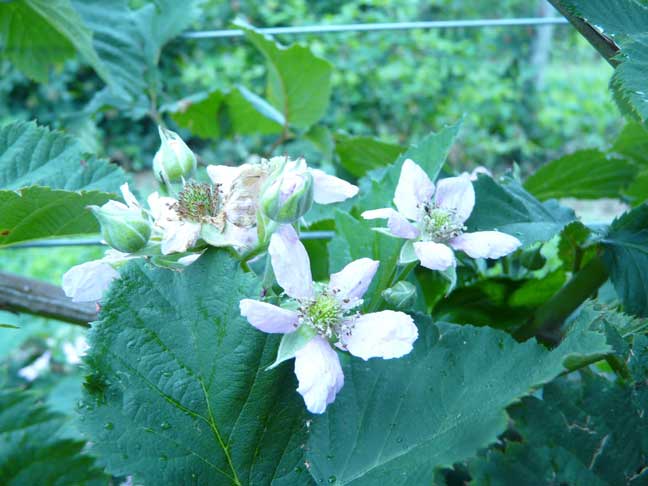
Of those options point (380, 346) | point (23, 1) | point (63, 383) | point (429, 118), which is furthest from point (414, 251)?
point (429, 118)

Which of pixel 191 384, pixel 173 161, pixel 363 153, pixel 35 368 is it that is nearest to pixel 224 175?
pixel 173 161

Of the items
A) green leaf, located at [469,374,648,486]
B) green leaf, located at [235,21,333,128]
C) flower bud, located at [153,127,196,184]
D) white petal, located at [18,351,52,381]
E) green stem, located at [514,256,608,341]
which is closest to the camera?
green leaf, located at [469,374,648,486]

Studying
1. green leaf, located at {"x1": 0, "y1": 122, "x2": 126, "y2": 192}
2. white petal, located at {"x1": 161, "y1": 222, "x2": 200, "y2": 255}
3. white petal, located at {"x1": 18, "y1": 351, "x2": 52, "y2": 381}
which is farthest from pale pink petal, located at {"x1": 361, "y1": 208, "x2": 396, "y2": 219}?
white petal, located at {"x1": 18, "y1": 351, "x2": 52, "y2": 381}

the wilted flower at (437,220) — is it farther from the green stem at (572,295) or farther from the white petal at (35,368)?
the white petal at (35,368)

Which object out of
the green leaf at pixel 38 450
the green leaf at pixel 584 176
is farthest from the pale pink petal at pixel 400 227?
the green leaf at pixel 584 176

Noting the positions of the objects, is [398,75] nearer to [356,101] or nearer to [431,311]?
[356,101]

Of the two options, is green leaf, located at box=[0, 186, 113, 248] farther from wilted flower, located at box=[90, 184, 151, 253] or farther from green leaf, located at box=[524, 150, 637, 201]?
green leaf, located at box=[524, 150, 637, 201]
